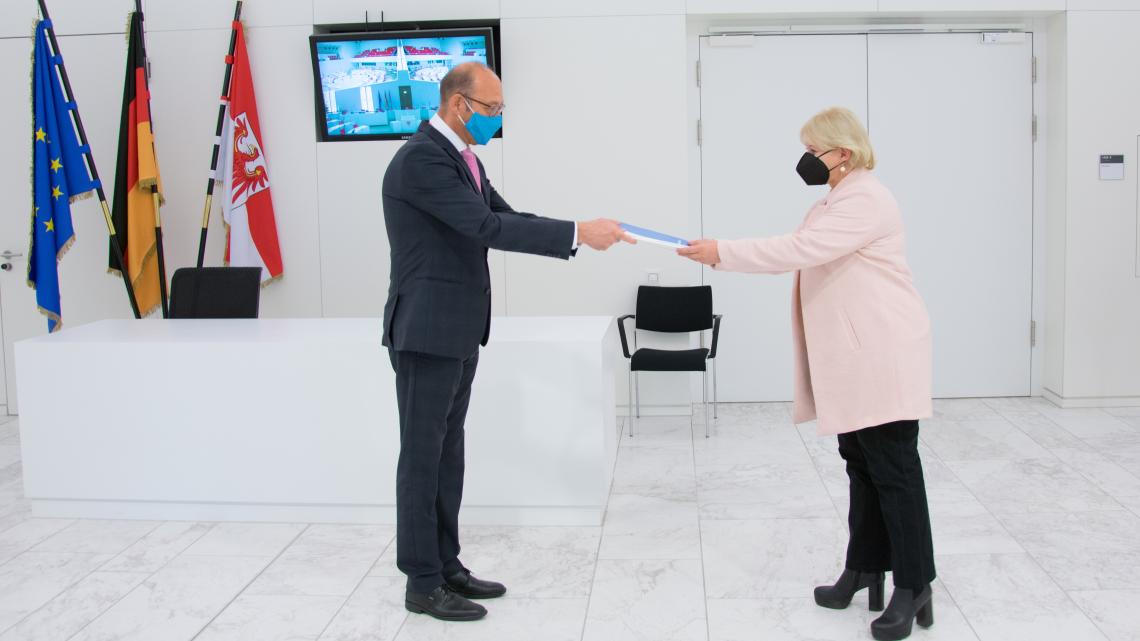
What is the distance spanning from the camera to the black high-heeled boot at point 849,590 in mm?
3201

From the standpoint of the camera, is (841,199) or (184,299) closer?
(841,199)

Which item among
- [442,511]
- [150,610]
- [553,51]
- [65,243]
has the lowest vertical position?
[150,610]

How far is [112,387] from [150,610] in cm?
120

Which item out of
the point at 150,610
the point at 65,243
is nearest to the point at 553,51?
the point at 65,243

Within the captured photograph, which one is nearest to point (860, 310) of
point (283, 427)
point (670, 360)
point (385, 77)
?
point (283, 427)

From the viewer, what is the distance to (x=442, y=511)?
3350 mm

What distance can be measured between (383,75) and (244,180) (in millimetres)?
995

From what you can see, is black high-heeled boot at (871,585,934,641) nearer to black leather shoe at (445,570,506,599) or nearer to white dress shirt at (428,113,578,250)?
black leather shoe at (445,570,506,599)

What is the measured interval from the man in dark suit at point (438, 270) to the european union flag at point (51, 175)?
3384 millimetres

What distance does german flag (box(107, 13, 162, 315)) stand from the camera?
5.81 metres

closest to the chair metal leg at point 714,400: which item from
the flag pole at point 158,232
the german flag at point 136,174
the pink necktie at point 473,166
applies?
the pink necktie at point 473,166

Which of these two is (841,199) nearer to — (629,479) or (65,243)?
(629,479)

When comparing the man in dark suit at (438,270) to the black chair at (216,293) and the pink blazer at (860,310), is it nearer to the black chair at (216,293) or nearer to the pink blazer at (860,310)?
the pink blazer at (860,310)

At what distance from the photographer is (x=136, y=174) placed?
5887mm
